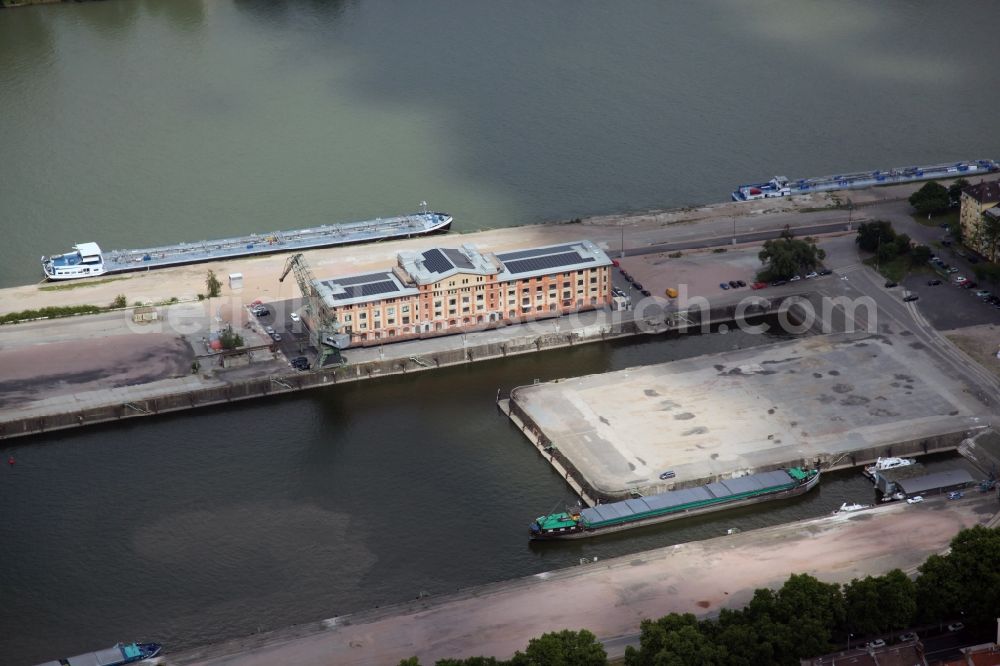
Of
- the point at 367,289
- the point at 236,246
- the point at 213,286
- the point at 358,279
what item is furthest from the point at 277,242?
the point at 367,289

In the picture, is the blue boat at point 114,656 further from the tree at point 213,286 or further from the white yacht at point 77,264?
the white yacht at point 77,264

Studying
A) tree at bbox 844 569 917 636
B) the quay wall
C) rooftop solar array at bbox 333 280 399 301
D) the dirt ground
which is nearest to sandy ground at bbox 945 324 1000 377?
the quay wall

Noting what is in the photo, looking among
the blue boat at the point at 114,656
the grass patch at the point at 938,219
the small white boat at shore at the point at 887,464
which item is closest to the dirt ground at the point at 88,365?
the blue boat at the point at 114,656

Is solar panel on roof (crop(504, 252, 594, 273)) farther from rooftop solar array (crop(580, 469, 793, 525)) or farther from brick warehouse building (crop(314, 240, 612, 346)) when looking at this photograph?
rooftop solar array (crop(580, 469, 793, 525))

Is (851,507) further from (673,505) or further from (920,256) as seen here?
(920,256)

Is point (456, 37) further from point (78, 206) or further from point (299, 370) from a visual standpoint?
point (299, 370)

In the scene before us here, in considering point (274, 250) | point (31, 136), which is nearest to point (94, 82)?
point (31, 136)
